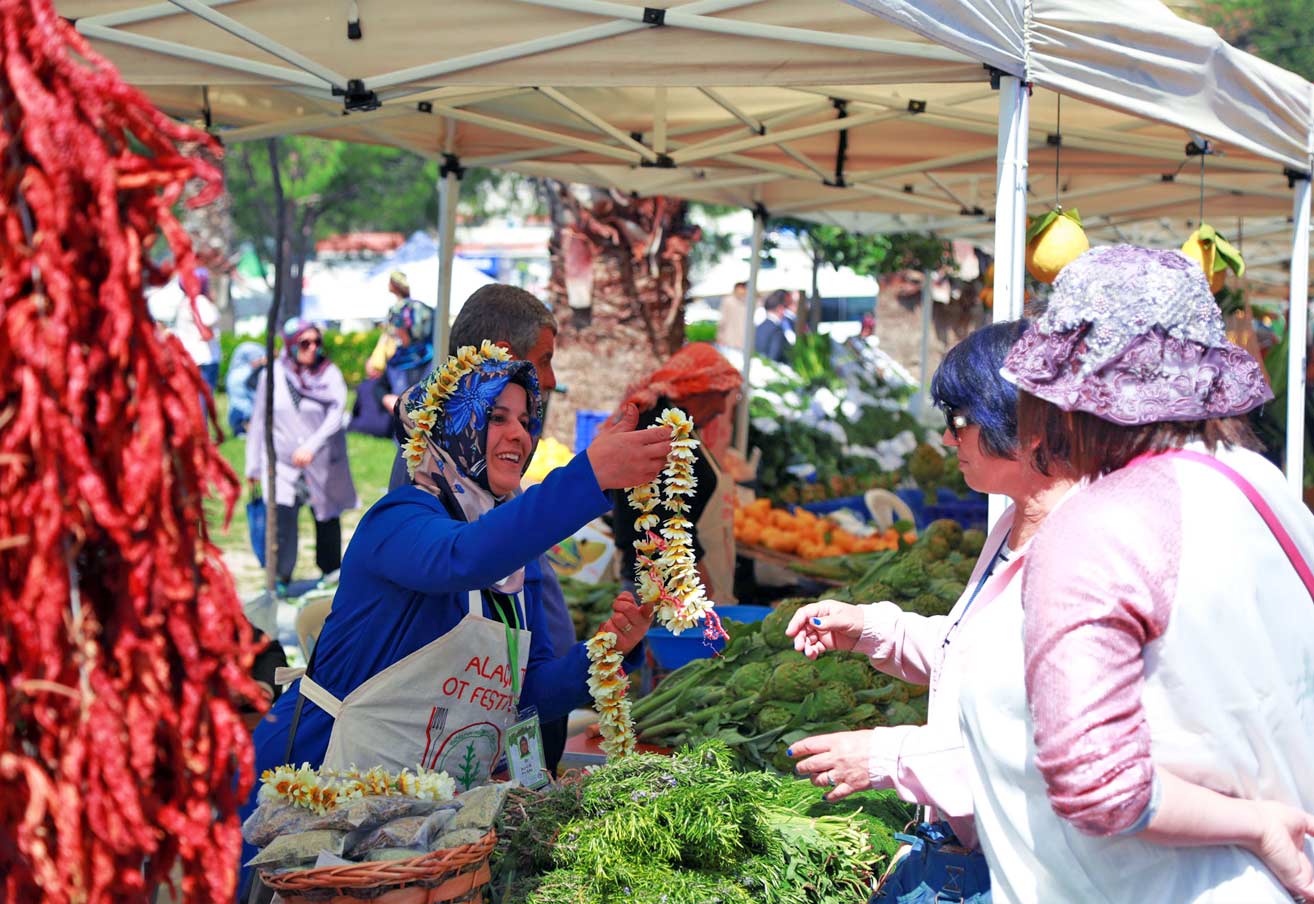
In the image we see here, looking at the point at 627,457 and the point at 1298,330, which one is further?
the point at 1298,330

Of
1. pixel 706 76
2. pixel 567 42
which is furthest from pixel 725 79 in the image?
pixel 567 42

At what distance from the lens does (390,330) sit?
9.92 meters

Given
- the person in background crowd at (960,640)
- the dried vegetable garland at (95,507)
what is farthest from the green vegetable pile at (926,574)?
the dried vegetable garland at (95,507)

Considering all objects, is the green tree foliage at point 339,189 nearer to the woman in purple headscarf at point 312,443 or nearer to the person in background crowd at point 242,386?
the person in background crowd at point 242,386

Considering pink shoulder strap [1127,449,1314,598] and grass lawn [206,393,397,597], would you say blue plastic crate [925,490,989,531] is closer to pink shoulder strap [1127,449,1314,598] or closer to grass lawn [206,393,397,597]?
grass lawn [206,393,397,597]

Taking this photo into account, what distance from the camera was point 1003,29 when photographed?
300cm

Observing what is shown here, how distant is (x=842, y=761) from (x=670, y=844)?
1.15ft

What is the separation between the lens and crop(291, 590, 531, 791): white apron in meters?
2.57

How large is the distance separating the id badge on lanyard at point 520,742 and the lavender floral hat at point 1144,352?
4.68 ft

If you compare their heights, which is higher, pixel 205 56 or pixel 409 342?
pixel 205 56

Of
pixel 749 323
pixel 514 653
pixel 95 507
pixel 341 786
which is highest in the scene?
pixel 749 323

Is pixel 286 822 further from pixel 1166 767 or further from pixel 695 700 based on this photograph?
pixel 695 700

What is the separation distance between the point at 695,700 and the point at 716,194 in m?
4.17

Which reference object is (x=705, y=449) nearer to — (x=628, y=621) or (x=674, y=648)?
(x=674, y=648)
